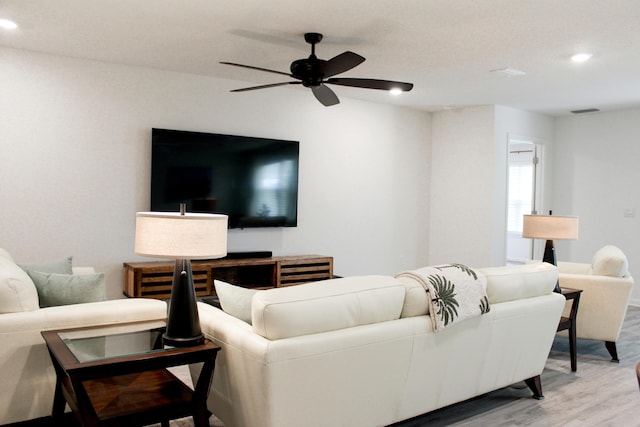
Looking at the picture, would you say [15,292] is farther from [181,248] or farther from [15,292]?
[181,248]

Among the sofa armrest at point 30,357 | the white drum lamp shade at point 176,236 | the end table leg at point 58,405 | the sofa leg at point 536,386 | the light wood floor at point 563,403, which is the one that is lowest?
the light wood floor at point 563,403

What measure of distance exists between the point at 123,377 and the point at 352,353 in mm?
1100

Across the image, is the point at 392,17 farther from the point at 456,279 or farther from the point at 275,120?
the point at 275,120

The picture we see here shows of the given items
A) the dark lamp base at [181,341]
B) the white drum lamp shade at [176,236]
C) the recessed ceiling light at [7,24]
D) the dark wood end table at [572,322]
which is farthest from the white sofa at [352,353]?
the recessed ceiling light at [7,24]

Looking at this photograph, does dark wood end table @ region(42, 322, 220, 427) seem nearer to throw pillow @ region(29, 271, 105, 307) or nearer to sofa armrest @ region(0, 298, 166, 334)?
sofa armrest @ region(0, 298, 166, 334)

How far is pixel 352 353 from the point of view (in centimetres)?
229

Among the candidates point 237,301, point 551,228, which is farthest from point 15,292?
point 551,228

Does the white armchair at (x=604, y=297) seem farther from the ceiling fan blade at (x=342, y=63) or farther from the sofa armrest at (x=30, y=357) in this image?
the sofa armrest at (x=30, y=357)

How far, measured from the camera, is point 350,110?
6441 millimetres

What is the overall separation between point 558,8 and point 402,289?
2135 mm

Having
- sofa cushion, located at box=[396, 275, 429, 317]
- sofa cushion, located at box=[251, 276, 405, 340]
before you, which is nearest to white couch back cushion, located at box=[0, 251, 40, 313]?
sofa cushion, located at box=[251, 276, 405, 340]

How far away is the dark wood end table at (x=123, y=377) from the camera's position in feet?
6.61

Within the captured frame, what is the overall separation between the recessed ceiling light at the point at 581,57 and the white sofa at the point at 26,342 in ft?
13.3

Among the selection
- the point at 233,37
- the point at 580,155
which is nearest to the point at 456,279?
the point at 233,37
